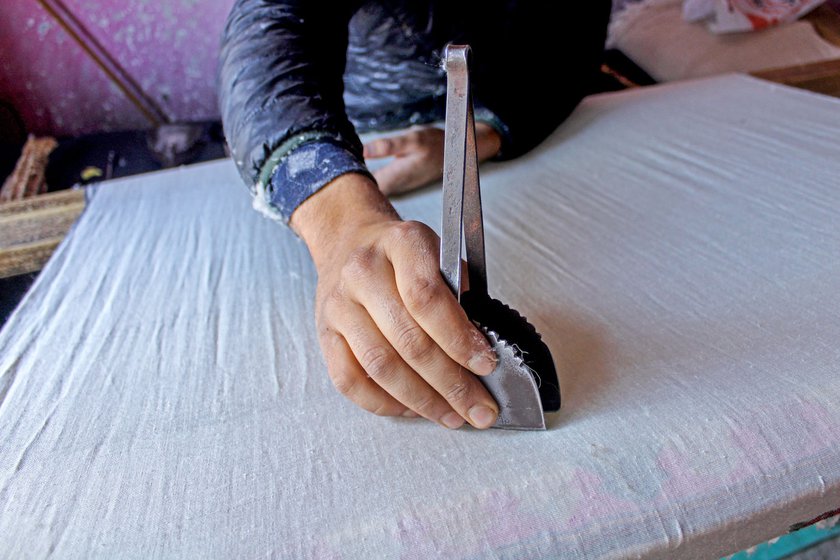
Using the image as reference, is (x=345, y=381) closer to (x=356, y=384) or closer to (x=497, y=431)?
(x=356, y=384)

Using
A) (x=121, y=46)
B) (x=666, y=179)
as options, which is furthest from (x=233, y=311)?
(x=121, y=46)

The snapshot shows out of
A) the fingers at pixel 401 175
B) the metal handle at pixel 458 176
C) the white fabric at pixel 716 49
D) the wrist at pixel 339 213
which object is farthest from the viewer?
the white fabric at pixel 716 49

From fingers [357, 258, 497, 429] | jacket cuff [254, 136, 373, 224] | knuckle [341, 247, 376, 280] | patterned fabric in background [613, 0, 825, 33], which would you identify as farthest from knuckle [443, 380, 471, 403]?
patterned fabric in background [613, 0, 825, 33]

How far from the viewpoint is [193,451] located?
45 centimetres

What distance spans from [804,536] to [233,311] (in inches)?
24.0

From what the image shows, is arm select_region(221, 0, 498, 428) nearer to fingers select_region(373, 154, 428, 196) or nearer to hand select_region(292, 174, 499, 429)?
hand select_region(292, 174, 499, 429)

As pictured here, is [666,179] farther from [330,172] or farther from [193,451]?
[193,451]

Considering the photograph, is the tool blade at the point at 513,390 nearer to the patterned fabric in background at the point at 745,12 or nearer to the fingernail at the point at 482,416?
the fingernail at the point at 482,416

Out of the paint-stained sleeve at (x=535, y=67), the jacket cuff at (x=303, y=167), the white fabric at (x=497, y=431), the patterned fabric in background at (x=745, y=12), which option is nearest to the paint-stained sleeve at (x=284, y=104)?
the jacket cuff at (x=303, y=167)

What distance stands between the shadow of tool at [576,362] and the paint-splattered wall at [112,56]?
148cm

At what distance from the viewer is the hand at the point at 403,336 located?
41 cm

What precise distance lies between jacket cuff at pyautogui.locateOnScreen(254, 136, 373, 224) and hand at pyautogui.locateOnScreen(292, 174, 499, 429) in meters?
0.14

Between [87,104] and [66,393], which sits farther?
[87,104]

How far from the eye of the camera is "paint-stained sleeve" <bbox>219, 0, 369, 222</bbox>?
2.02 ft
